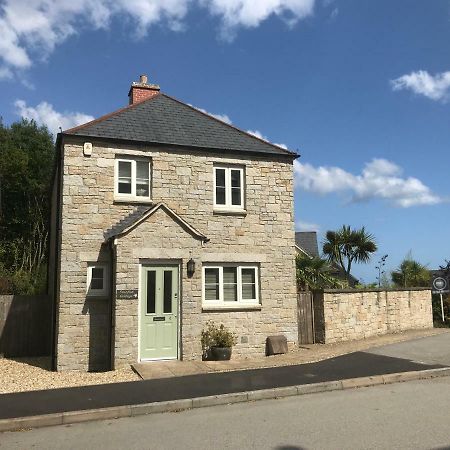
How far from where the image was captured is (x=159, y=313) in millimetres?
12797

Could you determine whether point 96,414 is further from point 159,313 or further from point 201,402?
point 159,313

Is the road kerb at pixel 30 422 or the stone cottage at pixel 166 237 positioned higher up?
the stone cottage at pixel 166 237

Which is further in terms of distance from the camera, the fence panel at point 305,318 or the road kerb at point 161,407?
the fence panel at point 305,318

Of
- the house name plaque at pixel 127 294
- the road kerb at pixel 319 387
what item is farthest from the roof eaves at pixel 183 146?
the road kerb at pixel 319 387

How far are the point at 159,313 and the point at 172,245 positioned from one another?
69.5 inches

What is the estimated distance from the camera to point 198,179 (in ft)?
47.1

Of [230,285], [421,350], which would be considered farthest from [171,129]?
[421,350]

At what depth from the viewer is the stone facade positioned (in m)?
12.6

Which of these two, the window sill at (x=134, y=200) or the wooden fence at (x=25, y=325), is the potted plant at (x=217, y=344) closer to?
the window sill at (x=134, y=200)

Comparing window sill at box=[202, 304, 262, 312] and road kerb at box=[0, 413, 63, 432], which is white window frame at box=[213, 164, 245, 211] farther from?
road kerb at box=[0, 413, 63, 432]

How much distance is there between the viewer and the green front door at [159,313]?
1261 centimetres

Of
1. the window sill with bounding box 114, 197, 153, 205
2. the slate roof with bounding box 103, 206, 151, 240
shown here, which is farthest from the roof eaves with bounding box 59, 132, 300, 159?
the slate roof with bounding box 103, 206, 151, 240

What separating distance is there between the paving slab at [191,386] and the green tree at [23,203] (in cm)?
1994

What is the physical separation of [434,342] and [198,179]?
339 inches
